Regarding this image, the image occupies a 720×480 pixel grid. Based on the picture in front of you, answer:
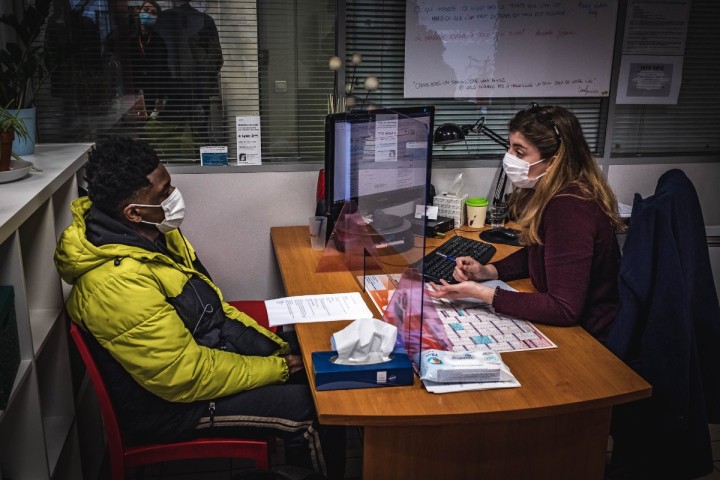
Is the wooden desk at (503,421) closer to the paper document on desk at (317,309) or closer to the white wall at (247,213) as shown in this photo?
the paper document on desk at (317,309)

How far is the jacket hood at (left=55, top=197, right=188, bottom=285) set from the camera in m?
1.84

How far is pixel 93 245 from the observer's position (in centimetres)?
187

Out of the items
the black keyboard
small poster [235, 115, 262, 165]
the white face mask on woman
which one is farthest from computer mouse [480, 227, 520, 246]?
small poster [235, 115, 262, 165]

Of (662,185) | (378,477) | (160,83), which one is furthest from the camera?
(160,83)

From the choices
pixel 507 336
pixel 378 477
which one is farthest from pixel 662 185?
pixel 378 477

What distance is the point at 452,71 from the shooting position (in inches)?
128

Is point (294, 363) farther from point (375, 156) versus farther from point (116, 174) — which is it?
point (375, 156)

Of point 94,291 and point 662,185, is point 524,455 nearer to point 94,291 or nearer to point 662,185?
point 662,185

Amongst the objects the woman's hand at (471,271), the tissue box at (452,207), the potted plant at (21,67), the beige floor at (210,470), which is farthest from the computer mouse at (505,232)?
the potted plant at (21,67)

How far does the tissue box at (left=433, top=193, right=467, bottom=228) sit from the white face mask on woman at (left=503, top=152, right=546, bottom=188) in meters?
0.72

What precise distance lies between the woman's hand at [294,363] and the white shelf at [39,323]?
27.2 inches

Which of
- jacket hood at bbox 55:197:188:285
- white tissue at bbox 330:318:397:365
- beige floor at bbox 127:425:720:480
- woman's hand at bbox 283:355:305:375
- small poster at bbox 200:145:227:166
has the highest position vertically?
small poster at bbox 200:145:227:166

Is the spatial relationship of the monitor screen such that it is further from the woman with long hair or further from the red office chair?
the red office chair

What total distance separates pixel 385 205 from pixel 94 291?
1247mm
